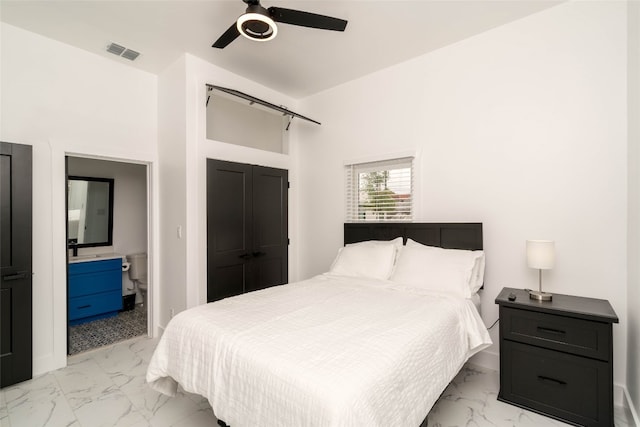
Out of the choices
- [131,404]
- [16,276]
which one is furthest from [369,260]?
[16,276]

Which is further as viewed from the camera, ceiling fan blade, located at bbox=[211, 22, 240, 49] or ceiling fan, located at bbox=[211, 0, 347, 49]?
ceiling fan blade, located at bbox=[211, 22, 240, 49]

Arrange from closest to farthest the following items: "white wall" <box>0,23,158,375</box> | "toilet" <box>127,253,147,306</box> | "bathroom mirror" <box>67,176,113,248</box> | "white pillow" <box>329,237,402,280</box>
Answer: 1. "white wall" <box>0,23,158,375</box>
2. "white pillow" <box>329,237,402,280</box>
3. "bathroom mirror" <box>67,176,113,248</box>
4. "toilet" <box>127,253,147,306</box>

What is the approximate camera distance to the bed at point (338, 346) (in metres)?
1.22

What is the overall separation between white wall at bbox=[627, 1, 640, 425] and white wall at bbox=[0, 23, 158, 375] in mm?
4557

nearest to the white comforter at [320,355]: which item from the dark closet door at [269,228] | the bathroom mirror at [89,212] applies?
the dark closet door at [269,228]

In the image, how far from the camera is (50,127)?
111 inches

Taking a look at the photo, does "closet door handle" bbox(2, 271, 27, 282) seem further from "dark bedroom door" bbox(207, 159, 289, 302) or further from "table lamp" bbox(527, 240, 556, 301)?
"table lamp" bbox(527, 240, 556, 301)

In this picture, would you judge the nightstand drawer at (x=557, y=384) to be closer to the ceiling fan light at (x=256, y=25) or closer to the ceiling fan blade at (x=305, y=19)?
the ceiling fan blade at (x=305, y=19)

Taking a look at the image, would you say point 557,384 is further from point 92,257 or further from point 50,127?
point 92,257

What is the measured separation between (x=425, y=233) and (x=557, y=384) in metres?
1.51

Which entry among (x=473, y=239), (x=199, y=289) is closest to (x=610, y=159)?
(x=473, y=239)

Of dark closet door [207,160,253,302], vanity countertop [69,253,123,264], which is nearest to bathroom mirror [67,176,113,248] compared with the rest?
vanity countertop [69,253,123,264]

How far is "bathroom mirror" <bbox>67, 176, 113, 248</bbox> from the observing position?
13.6 feet

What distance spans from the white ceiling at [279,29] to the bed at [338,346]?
1851mm
